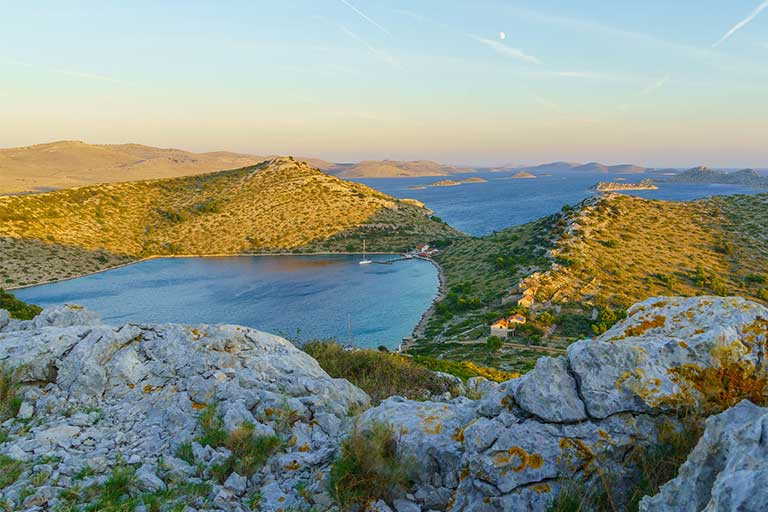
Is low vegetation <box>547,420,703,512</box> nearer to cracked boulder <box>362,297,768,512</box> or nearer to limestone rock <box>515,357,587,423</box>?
cracked boulder <box>362,297,768,512</box>

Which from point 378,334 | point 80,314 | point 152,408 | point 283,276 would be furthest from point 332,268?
point 152,408

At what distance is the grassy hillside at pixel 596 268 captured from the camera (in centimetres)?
3909

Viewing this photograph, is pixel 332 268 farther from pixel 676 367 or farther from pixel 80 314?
pixel 676 367

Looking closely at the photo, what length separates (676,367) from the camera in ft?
16.5

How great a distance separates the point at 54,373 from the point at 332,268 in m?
69.6

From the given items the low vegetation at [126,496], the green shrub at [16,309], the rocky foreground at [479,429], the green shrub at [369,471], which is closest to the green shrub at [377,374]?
the rocky foreground at [479,429]

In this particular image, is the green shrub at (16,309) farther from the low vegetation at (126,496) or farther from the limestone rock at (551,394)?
the limestone rock at (551,394)

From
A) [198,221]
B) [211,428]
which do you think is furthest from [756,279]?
[198,221]

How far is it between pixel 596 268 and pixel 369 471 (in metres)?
49.0

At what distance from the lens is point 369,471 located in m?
5.27

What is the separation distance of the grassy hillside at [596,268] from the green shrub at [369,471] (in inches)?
973

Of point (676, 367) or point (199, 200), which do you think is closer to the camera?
point (676, 367)

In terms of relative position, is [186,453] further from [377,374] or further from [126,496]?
[377,374]

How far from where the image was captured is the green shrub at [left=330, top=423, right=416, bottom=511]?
5.04 metres
